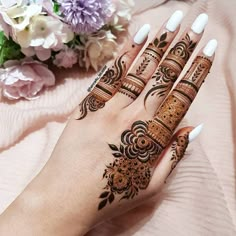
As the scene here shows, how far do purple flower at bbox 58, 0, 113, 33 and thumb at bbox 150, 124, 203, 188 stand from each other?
32 cm

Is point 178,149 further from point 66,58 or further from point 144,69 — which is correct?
point 66,58

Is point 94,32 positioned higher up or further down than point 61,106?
higher up

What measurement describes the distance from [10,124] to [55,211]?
0.87 feet

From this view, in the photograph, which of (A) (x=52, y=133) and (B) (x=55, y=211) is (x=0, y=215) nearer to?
(B) (x=55, y=211)

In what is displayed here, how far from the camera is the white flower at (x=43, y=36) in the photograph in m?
0.90

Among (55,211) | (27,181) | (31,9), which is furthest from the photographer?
(31,9)

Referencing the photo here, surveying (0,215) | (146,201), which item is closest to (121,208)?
(146,201)

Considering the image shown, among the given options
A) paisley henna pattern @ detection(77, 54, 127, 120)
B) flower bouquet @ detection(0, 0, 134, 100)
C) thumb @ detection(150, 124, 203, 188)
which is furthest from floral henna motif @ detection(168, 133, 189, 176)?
flower bouquet @ detection(0, 0, 134, 100)

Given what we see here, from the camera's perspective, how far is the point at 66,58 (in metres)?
0.97

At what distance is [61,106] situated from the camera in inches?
36.1

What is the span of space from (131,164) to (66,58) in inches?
13.7

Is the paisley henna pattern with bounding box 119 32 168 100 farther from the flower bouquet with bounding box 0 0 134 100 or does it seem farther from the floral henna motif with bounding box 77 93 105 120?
the flower bouquet with bounding box 0 0 134 100

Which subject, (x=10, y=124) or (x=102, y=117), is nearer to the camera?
(x=102, y=117)

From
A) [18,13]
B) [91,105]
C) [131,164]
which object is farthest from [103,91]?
[18,13]
